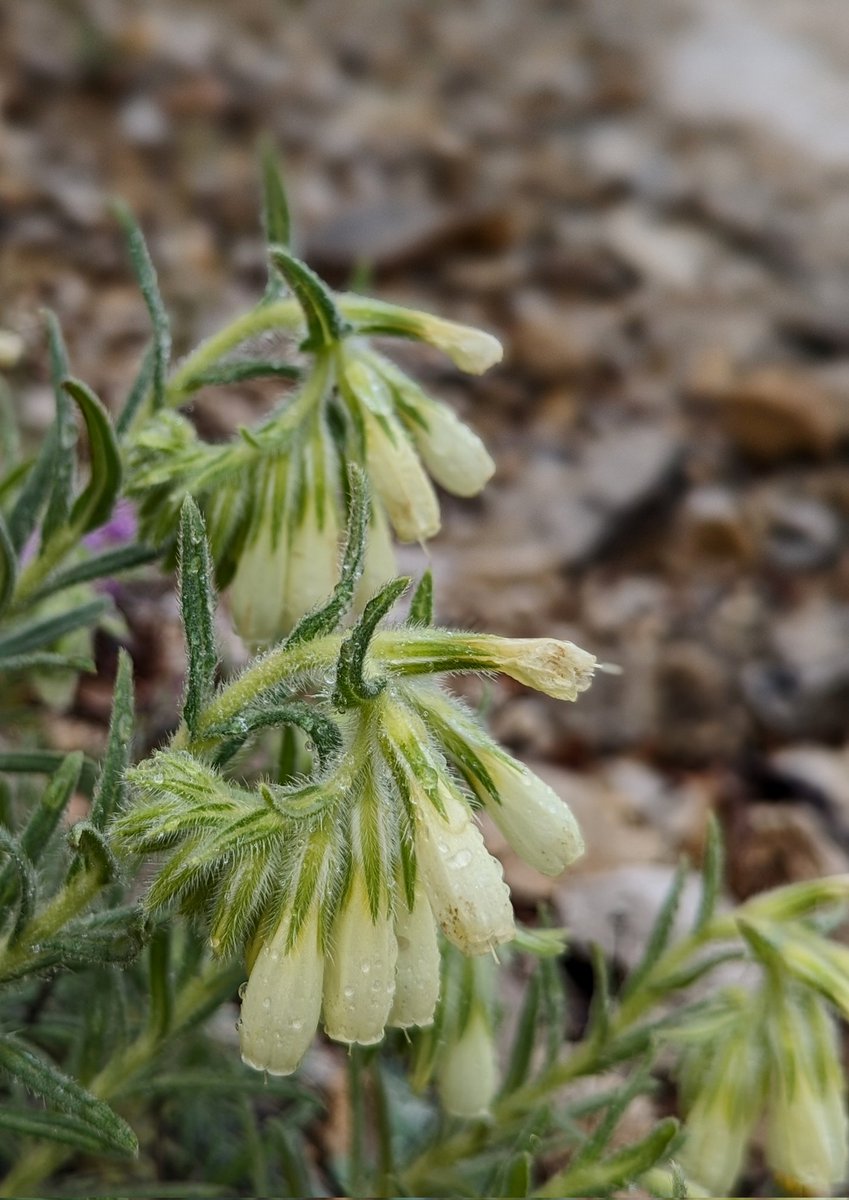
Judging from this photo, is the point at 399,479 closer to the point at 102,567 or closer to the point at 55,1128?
the point at 102,567

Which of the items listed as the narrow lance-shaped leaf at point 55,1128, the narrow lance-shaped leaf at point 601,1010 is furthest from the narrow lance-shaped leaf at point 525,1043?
the narrow lance-shaped leaf at point 55,1128

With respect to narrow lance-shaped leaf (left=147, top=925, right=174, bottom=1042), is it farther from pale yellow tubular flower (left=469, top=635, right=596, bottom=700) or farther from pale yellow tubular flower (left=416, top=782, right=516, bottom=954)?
pale yellow tubular flower (left=469, top=635, right=596, bottom=700)

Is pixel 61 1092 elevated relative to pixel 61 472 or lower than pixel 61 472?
lower

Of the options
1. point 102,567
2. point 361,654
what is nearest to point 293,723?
point 361,654

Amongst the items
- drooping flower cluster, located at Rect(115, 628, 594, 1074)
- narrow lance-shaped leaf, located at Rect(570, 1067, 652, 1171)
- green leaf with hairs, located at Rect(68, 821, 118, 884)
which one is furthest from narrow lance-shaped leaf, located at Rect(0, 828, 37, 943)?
narrow lance-shaped leaf, located at Rect(570, 1067, 652, 1171)

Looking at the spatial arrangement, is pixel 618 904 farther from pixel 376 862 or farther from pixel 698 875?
pixel 376 862

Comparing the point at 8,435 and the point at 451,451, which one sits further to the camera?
the point at 8,435
